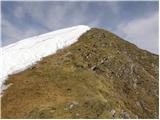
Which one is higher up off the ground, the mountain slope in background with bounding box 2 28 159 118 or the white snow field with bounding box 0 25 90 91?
the white snow field with bounding box 0 25 90 91

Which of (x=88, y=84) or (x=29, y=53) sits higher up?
(x=29, y=53)

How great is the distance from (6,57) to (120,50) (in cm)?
1908

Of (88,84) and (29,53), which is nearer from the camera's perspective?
(88,84)

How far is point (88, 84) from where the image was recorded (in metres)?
41.5

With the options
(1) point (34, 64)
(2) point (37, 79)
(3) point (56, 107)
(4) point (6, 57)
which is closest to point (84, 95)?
(3) point (56, 107)

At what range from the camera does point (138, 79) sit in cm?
5528

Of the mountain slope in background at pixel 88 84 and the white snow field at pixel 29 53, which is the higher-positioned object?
the white snow field at pixel 29 53

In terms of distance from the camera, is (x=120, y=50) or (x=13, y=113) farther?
(x=120, y=50)

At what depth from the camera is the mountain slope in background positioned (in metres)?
36.4

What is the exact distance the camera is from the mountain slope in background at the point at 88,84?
36.4 metres

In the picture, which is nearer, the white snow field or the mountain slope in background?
the mountain slope in background

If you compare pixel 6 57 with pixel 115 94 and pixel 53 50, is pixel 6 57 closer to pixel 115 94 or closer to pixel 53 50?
pixel 53 50

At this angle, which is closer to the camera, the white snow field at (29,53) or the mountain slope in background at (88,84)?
the mountain slope in background at (88,84)

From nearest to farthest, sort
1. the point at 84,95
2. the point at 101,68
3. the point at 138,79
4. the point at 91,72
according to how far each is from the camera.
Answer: the point at 84,95 → the point at 91,72 → the point at 101,68 → the point at 138,79
